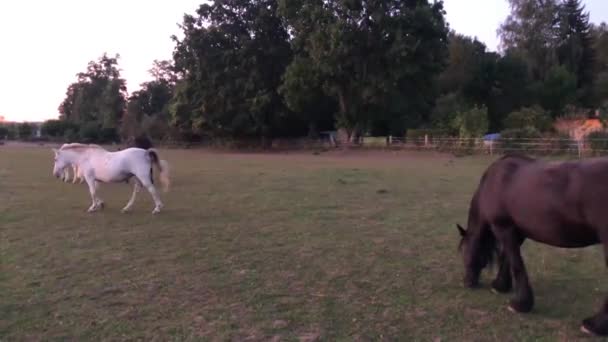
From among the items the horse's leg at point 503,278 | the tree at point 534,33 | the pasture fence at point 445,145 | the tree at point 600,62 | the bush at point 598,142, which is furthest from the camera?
the tree at point 600,62

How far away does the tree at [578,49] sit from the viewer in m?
54.5

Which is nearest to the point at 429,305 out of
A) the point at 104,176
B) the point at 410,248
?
the point at 410,248

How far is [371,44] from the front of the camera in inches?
1516

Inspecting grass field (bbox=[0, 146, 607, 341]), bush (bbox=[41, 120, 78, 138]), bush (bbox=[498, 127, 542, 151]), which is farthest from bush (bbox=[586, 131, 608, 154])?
bush (bbox=[41, 120, 78, 138])

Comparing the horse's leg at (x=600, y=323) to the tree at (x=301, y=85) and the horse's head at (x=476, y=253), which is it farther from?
the tree at (x=301, y=85)

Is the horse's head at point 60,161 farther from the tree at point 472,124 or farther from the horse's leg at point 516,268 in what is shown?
the tree at point 472,124

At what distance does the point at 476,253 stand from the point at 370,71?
115ft

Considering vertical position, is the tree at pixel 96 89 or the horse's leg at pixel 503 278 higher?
the tree at pixel 96 89

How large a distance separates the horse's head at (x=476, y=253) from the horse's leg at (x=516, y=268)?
322 millimetres

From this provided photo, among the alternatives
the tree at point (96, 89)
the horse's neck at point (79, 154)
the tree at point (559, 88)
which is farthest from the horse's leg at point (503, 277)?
the tree at point (96, 89)

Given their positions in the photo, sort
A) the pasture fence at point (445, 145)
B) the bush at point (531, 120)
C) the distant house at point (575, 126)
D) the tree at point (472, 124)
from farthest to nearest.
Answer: the bush at point (531, 120) < the tree at point (472, 124) < the distant house at point (575, 126) < the pasture fence at point (445, 145)

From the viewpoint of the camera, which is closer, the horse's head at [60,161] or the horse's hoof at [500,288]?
the horse's hoof at [500,288]

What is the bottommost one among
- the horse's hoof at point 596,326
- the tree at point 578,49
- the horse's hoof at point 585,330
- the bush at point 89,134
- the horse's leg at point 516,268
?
the horse's hoof at point 585,330

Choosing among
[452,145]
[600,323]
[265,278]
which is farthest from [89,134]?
[600,323]
